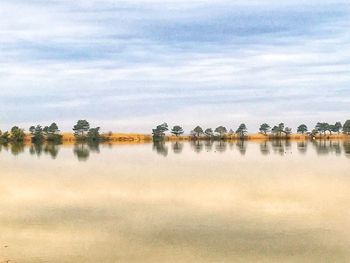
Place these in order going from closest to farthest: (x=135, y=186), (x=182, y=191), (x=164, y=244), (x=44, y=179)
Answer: (x=164, y=244)
(x=182, y=191)
(x=135, y=186)
(x=44, y=179)

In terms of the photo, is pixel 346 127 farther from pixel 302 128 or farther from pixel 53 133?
pixel 53 133

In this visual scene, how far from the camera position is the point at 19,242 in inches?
746

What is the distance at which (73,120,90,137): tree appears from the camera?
166m

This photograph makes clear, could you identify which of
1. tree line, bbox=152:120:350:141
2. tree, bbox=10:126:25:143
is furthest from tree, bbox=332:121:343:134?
tree, bbox=10:126:25:143

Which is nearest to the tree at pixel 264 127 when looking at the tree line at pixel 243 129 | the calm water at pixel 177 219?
the tree line at pixel 243 129

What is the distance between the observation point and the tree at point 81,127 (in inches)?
6531

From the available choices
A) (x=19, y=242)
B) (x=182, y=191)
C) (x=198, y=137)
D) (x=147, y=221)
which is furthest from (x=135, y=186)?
(x=198, y=137)

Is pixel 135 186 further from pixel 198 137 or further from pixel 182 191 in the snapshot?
pixel 198 137

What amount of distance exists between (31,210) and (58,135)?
140m

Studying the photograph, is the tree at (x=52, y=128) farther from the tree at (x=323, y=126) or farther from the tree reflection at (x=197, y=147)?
the tree at (x=323, y=126)

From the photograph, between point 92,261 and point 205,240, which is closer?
point 92,261

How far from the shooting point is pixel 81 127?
166 metres

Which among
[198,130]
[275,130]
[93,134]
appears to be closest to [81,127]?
[93,134]

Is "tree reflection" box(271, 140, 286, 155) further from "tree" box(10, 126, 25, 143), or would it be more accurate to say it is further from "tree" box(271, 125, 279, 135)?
"tree" box(10, 126, 25, 143)
